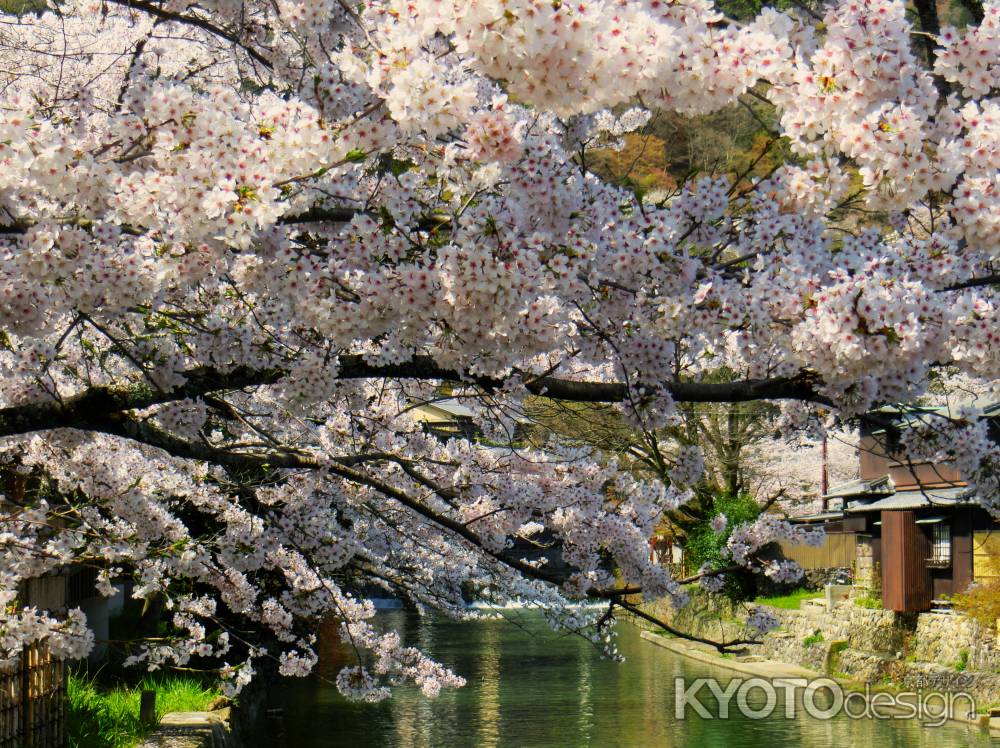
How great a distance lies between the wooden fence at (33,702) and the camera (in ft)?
26.2

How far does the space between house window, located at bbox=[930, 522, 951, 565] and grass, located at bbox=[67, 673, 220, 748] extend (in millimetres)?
13178

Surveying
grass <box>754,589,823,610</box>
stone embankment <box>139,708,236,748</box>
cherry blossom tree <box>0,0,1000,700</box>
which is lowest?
grass <box>754,589,823,610</box>

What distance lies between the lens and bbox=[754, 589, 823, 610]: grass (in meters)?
29.3

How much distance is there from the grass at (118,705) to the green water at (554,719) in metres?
1.88

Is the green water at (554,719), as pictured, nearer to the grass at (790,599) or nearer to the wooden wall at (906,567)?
the wooden wall at (906,567)

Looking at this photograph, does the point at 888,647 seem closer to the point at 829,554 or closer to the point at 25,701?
the point at 829,554

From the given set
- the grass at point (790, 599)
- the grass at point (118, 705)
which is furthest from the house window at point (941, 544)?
the grass at point (118, 705)

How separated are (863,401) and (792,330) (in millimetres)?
798

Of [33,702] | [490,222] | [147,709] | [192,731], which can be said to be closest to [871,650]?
[192,731]

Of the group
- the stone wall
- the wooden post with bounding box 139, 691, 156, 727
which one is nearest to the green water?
the stone wall

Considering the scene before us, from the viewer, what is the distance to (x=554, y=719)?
17.6 meters

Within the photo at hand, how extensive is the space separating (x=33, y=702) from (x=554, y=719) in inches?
408

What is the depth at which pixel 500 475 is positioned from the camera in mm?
9203

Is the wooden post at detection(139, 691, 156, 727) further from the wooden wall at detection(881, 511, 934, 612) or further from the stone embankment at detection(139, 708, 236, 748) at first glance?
the wooden wall at detection(881, 511, 934, 612)
